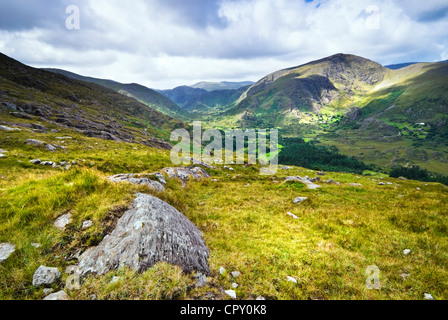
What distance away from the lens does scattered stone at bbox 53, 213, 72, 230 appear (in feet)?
23.0

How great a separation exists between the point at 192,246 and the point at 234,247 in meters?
2.44

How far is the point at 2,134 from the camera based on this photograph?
30375 mm

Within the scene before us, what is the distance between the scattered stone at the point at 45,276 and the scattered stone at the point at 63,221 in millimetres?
1957

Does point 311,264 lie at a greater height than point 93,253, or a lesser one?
lesser

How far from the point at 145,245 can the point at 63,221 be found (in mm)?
3687

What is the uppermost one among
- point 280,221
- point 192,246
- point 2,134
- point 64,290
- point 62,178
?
point 2,134

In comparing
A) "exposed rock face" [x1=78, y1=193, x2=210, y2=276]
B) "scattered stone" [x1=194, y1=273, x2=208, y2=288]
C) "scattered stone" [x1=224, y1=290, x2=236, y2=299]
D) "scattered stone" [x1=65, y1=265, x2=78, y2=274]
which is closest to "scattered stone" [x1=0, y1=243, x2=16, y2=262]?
"scattered stone" [x1=65, y1=265, x2=78, y2=274]

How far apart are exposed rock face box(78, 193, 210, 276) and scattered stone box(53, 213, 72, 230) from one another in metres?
1.78

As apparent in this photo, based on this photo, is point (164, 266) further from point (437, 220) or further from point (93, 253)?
point (437, 220)

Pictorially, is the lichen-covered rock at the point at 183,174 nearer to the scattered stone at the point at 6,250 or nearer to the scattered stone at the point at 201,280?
the scattered stone at the point at 6,250

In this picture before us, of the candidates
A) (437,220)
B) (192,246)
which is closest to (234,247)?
(192,246)

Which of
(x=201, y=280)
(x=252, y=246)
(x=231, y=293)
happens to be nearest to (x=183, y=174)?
(x=252, y=246)

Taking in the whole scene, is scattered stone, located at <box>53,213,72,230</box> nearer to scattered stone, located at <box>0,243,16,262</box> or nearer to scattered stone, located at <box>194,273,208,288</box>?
scattered stone, located at <box>0,243,16,262</box>

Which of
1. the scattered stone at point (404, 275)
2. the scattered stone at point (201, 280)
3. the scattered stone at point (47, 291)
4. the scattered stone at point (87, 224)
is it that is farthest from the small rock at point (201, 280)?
the scattered stone at point (404, 275)
